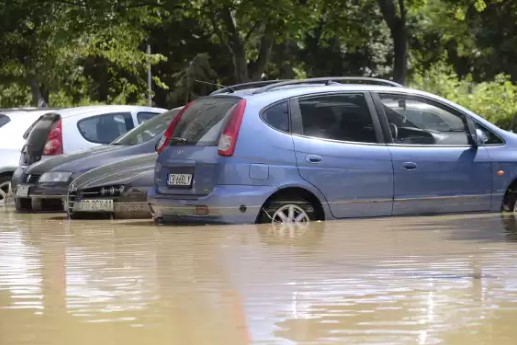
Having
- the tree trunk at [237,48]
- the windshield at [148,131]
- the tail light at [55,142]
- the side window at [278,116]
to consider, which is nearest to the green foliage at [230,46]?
the tree trunk at [237,48]

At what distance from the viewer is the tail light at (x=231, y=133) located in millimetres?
12172

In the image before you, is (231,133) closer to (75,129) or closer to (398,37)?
(75,129)

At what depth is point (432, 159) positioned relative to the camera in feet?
42.7

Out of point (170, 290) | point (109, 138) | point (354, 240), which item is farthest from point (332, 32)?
point (170, 290)

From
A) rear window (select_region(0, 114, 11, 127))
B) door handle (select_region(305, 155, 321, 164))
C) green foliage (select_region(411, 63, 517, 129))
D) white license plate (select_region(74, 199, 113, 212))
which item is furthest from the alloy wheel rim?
green foliage (select_region(411, 63, 517, 129))

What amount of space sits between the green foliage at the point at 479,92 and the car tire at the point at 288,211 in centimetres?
2290

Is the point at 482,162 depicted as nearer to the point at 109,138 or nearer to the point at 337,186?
the point at 337,186

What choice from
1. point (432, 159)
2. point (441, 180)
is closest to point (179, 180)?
point (432, 159)

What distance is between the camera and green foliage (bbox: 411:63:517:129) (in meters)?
39.9

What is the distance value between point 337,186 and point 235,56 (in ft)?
43.3

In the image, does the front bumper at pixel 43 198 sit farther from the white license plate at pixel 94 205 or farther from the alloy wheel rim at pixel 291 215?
the alloy wheel rim at pixel 291 215

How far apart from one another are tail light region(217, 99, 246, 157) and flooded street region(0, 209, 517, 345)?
2.35 ft

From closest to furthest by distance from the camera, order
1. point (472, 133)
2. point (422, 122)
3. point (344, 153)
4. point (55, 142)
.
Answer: point (344, 153) → point (422, 122) → point (472, 133) → point (55, 142)

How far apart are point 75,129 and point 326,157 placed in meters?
6.60
